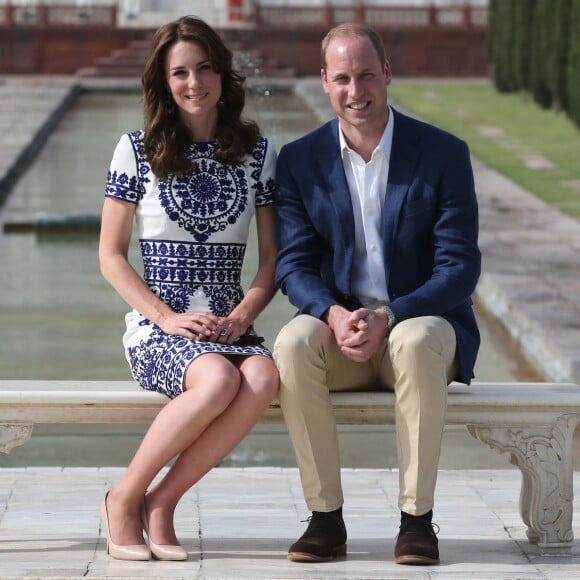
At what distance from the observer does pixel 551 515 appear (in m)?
3.65

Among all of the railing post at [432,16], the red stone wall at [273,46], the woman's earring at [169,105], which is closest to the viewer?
the woman's earring at [169,105]

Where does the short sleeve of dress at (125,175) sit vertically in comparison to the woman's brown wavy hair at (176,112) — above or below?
below

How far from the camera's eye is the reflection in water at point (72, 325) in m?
5.38

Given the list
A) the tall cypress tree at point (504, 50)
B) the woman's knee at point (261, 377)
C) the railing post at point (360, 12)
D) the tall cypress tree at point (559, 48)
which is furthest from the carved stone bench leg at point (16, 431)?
the railing post at point (360, 12)

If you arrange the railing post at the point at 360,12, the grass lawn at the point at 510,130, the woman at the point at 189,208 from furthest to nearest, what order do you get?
the railing post at the point at 360,12 < the grass lawn at the point at 510,130 < the woman at the point at 189,208

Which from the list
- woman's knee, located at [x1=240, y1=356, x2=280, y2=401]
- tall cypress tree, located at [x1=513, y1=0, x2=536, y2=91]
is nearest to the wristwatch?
woman's knee, located at [x1=240, y1=356, x2=280, y2=401]

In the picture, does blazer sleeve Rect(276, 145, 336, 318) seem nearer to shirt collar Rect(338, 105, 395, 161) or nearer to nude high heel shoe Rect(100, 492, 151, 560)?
shirt collar Rect(338, 105, 395, 161)

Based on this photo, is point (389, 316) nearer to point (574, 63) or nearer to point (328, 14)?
point (574, 63)

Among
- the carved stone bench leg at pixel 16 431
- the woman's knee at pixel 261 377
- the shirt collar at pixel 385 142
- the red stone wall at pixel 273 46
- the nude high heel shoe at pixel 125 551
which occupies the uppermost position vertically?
the shirt collar at pixel 385 142

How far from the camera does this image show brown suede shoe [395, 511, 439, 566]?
11.3ft

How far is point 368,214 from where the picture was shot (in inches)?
143

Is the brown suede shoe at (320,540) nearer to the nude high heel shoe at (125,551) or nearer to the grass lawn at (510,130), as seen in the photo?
the nude high heel shoe at (125,551)

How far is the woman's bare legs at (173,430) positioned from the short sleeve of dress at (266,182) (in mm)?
482

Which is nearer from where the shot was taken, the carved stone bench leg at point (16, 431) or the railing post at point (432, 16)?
the carved stone bench leg at point (16, 431)
